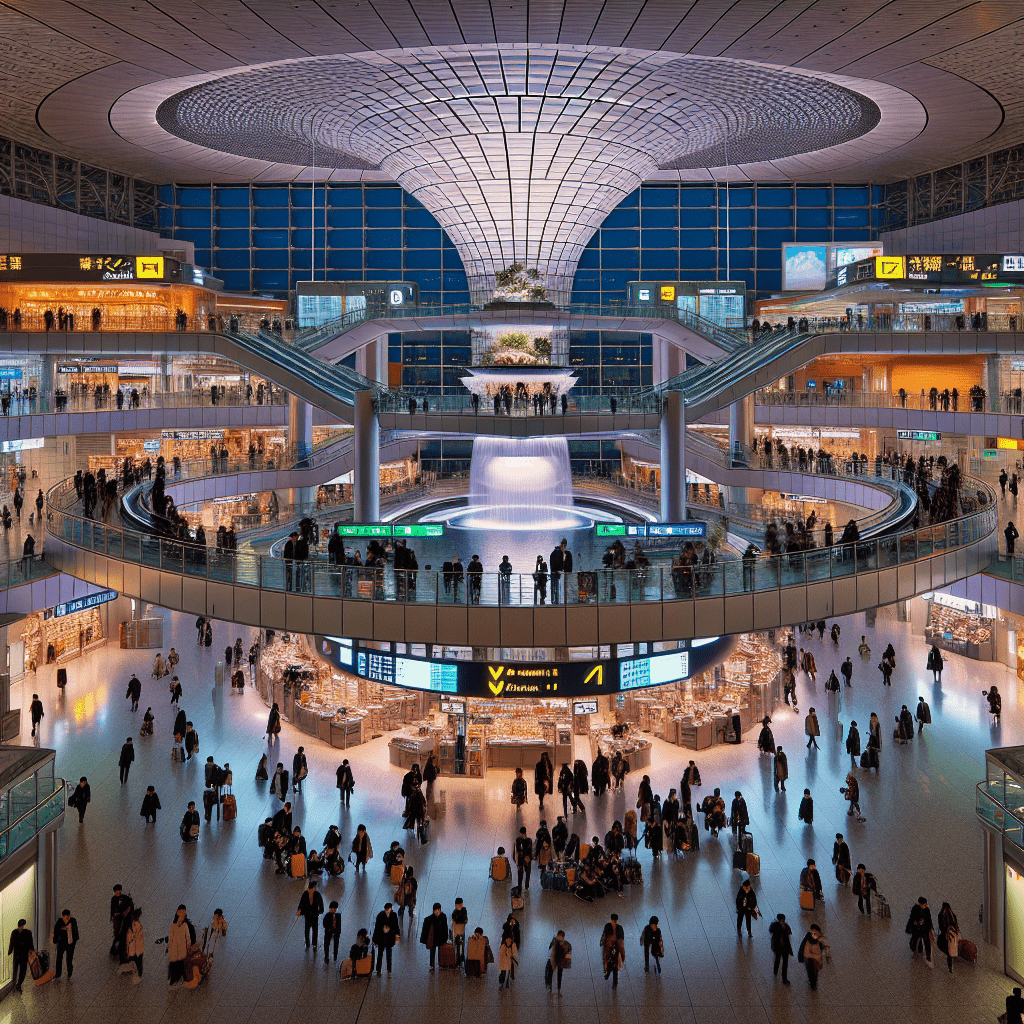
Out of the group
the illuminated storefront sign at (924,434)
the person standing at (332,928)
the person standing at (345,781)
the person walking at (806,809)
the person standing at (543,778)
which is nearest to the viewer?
the person standing at (332,928)

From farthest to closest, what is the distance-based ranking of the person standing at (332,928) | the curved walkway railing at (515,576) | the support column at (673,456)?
the support column at (673,456) → the curved walkway railing at (515,576) → the person standing at (332,928)

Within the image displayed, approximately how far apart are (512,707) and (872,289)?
32.3 meters

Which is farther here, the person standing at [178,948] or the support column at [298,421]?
the support column at [298,421]

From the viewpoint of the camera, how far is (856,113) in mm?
45406

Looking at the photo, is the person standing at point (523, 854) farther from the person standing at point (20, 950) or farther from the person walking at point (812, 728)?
the person walking at point (812, 728)

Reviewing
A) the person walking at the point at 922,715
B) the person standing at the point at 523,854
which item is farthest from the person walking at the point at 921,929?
the person walking at the point at 922,715

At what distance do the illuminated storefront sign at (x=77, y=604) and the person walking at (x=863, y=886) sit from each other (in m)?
20.5

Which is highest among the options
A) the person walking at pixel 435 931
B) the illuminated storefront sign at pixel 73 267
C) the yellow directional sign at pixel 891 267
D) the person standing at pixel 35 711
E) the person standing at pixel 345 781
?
the illuminated storefront sign at pixel 73 267

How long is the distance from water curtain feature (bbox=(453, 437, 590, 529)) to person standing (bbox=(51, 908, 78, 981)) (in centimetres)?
2550

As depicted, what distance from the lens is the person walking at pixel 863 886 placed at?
17.5 metres

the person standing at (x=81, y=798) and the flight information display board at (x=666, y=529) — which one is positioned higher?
the flight information display board at (x=666, y=529)

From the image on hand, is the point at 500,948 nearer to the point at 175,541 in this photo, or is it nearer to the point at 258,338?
the point at 175,541

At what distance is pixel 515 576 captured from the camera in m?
20.8

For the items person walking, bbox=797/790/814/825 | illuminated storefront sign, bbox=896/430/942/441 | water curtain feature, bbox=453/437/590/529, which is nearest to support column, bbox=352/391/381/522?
water curtain feature, bbox=453/437/590/529
